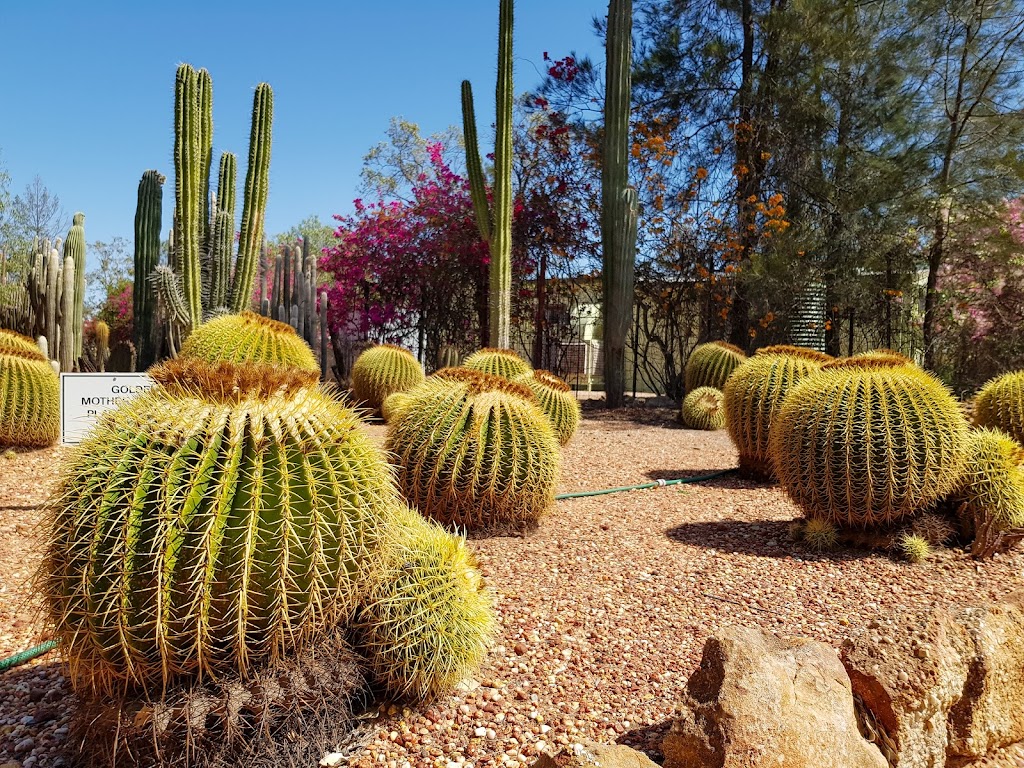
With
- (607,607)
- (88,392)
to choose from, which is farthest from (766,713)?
(88,392)

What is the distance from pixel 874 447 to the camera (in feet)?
13.1

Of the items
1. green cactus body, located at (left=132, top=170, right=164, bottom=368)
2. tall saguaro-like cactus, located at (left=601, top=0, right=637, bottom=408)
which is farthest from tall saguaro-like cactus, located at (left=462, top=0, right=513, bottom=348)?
green cactus body, located at (left=132, top=170, right=164, bottom=368)

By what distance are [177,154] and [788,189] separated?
9265mm

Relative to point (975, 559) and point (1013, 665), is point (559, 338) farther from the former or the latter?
point (1013, 665)

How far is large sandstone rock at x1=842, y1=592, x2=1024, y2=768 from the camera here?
2.07 metres

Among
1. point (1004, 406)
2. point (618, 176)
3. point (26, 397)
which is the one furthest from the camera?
point (618, 176)

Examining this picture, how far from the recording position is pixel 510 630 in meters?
2.91

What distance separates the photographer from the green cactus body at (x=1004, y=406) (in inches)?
237

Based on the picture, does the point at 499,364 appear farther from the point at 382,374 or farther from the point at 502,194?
the point at 502,194

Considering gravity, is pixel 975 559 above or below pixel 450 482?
below

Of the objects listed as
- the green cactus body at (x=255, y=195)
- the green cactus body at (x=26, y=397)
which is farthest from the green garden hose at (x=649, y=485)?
the green cactus body at (x=26, y=397)

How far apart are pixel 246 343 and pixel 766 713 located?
16.0 ft

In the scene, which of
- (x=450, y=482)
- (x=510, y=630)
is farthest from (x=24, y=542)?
(x=510, y=630)

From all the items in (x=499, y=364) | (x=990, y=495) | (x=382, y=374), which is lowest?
(x=990, y=495)
